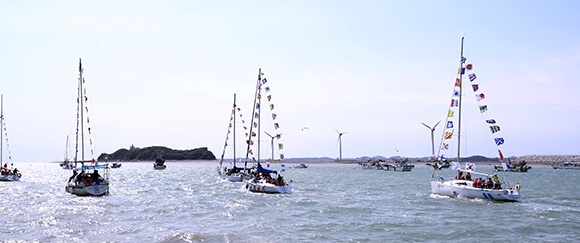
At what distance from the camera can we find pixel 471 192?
48188mm

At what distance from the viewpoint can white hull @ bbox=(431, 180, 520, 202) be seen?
46.4 metres

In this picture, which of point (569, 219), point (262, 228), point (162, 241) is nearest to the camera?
point (162, 241)

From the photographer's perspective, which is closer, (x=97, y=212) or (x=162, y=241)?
(x=162, y=241)

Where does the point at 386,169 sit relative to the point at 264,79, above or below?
below

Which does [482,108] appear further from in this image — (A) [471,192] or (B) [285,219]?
(B) [285,219]

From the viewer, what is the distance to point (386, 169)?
6850 inches

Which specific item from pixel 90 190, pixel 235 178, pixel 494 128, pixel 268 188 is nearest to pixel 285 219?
pixel 268 188

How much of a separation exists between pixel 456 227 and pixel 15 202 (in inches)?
1447

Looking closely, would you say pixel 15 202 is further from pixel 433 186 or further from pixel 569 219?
pixel 569 219

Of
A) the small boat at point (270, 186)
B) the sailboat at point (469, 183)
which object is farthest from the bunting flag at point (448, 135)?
the small boat at point (270, 186)

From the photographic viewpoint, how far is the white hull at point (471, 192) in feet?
152

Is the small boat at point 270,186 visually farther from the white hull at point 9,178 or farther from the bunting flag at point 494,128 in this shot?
the white hull at point 9,178

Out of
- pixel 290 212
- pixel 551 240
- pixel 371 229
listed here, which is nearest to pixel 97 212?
pixel 290 212

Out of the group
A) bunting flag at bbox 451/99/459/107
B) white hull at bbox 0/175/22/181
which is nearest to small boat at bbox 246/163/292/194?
bunting flag at bbox 451/99/459/107
